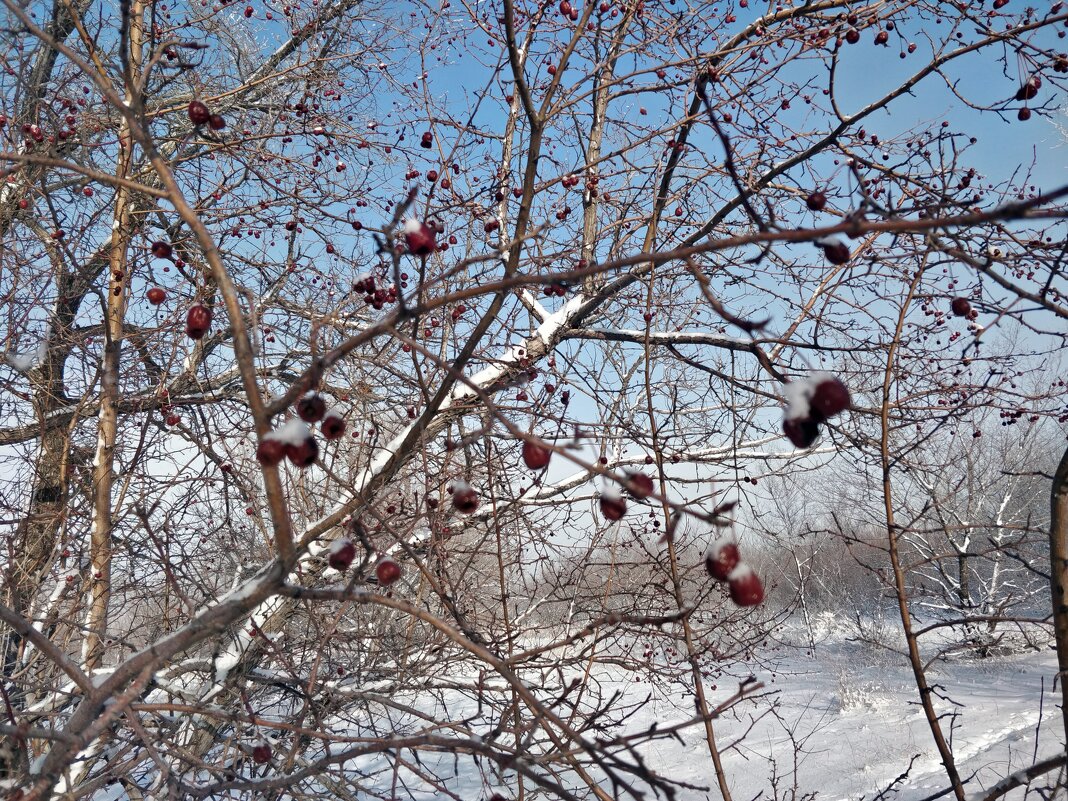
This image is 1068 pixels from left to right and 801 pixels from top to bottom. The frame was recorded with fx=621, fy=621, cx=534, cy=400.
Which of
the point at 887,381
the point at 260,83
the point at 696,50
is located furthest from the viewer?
the point at 260,83

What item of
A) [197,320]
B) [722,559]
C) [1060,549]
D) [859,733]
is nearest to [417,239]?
[197,320]

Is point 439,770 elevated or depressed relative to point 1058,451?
depressed

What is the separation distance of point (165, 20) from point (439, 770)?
441 inches

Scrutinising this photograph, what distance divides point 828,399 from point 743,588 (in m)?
0.34

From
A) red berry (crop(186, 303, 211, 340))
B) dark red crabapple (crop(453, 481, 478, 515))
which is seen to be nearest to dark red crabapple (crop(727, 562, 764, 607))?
dark red crabapple (crop(453, 481, 478, 515))

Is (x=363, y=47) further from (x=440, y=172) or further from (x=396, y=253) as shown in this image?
(x=396, y=253)

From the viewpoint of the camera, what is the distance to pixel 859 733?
10398 mm

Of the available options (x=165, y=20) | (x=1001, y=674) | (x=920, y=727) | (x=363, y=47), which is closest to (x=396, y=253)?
(x=165, y=20)

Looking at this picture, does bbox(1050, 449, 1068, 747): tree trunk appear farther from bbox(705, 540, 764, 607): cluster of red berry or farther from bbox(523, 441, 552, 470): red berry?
bbox(523, 441, 552, 470): red berry

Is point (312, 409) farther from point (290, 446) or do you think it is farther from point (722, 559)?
point (722, 559)

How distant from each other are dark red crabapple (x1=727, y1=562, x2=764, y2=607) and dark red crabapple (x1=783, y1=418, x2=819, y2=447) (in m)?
0.25

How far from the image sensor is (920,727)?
10.2 m

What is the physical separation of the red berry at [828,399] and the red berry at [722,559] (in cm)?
27

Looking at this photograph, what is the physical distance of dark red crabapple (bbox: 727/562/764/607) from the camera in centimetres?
97
